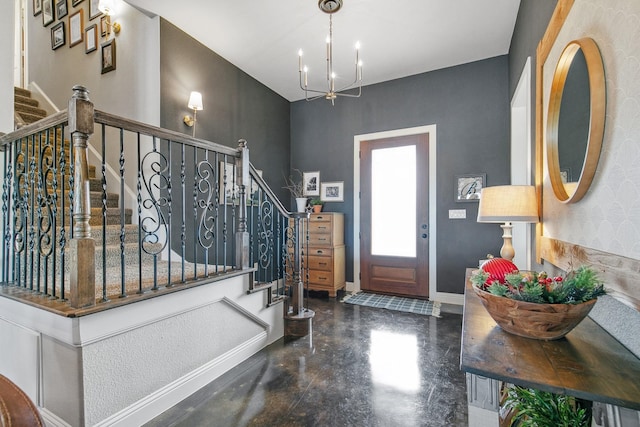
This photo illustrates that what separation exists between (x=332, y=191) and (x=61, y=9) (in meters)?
4.41

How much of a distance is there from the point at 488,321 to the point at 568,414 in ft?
1.17

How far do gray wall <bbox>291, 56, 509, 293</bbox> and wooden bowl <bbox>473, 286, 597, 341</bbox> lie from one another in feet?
10.2

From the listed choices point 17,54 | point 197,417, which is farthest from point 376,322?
point 17,54

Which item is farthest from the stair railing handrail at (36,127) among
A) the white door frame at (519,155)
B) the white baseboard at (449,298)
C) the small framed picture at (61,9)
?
the white baseboard at (449,298)

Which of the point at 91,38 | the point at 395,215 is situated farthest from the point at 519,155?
the point at 91,38

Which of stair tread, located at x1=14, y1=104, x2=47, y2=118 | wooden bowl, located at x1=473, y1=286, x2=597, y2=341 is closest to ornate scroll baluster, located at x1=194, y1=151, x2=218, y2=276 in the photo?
wooden bowl, located at x1=473, y1=286, x2=597, y2=341

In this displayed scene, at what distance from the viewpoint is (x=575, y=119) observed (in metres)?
1.38

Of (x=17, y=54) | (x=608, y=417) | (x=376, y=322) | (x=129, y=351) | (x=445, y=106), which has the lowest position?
(x=376, y=322)

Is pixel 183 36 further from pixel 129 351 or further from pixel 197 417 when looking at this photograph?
pixel 197 417

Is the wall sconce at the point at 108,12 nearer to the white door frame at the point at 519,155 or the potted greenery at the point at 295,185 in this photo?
the potted greenery at the point at 295,185

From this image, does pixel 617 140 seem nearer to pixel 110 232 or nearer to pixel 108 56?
pixel 110 232

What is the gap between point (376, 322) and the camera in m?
3.28

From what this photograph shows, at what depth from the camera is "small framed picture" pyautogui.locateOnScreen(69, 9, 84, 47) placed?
146 inches

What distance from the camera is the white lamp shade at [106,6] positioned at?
3104mm
